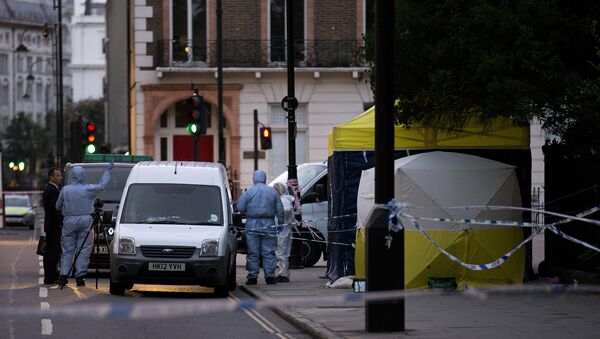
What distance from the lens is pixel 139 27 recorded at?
4859cm

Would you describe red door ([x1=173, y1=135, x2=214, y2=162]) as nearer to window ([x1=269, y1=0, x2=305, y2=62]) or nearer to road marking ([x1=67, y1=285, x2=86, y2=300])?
window ([x1=269, y1=0, x2=305, y2=62])

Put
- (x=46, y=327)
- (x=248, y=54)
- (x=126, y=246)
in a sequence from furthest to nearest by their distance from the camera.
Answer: (x=248, y=54) → (x=126, y=246) → (x=46, y=327)

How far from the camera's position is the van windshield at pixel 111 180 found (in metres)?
27.6

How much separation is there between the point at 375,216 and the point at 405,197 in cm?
563

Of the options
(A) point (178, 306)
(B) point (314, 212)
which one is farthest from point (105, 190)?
(A) point (178, 306)

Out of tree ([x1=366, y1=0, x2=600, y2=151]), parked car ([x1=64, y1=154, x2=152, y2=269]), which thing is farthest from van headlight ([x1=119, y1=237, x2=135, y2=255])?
tree ([x1=366, y1=0, x2=600, y2=151])

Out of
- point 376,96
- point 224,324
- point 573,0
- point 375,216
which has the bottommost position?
point 224,324

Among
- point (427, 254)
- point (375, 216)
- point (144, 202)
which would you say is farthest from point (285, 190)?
point (375, 216)

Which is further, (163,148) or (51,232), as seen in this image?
(163,148)

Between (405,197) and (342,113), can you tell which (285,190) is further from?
(342,113)

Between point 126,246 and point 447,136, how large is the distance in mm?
4867

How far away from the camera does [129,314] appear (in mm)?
19312

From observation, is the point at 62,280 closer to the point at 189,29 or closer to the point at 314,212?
the point at 314,212

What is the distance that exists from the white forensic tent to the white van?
211 cm
